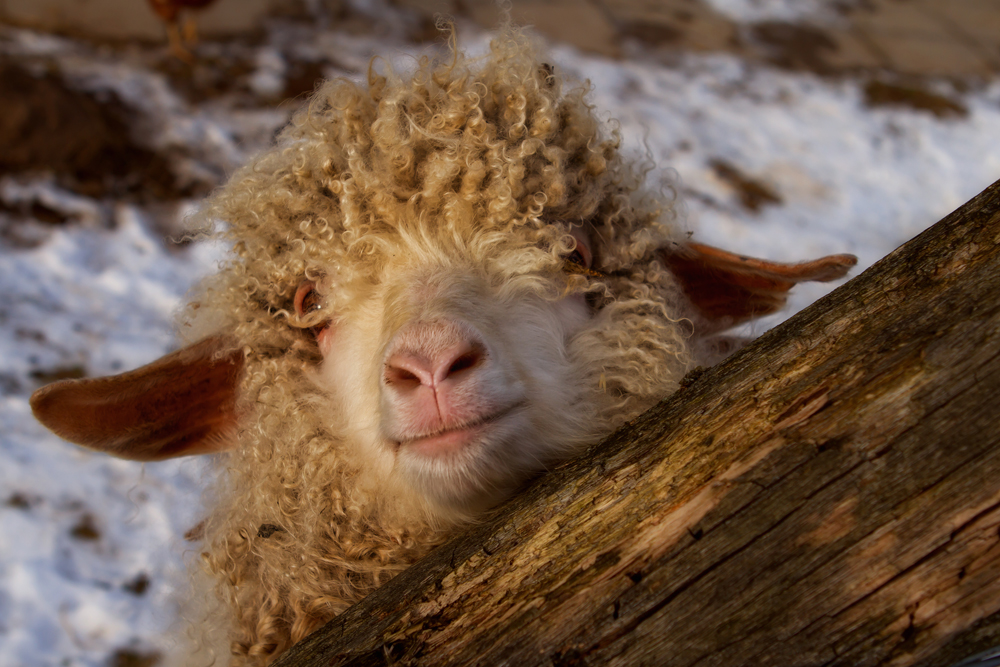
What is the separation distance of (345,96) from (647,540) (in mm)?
1480

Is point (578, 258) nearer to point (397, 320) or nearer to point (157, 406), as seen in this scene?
point (397, 320)

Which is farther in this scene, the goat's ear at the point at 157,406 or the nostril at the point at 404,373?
the goat's ear at the point at 157,406

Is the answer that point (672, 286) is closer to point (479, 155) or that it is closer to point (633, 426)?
point (479, 155)

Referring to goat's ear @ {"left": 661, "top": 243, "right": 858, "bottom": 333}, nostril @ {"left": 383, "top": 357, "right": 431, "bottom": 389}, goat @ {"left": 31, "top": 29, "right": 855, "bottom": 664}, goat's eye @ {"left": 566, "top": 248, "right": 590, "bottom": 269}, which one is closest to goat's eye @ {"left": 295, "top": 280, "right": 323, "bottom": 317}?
goat @ {"left": 31, "top": 29, "right": 855, "bottom": 664}

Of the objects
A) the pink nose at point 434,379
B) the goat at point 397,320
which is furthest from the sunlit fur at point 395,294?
the pink nose at point 434,379

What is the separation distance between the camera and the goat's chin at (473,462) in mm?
1548

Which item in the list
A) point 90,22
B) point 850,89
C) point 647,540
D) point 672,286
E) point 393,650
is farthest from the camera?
point 850,89

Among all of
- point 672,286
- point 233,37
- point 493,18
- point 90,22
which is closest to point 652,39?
point 493,18

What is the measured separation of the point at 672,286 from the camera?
2197 millimetres

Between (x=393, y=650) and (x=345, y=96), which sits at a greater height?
(x=345, y=96)

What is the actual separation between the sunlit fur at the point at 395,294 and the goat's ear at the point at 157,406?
139mm

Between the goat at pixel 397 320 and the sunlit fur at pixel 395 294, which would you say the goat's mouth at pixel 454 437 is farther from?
the sunlit fur at pixel 395 294

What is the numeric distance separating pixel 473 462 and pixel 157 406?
3.79 ft

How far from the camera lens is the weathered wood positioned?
3.17 ft
